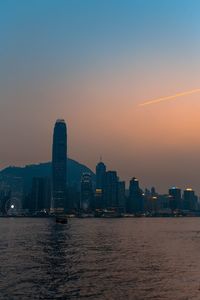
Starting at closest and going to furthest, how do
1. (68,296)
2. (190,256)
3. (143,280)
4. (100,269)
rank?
(68,296) → (143,280) → (100,269) → (190,256)

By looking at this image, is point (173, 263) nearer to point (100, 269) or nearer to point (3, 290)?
point (100, 269)

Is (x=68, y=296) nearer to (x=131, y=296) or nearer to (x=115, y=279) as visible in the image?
(x=131, y=296)

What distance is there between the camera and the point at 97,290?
2048 inches

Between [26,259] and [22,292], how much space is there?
32.3 meters

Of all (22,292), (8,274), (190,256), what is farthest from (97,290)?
(190,256)

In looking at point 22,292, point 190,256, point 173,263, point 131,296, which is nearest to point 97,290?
point 131,296

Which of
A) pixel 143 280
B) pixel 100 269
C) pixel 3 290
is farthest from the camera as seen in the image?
pixel 100 269

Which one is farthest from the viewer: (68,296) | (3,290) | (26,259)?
(26,259)

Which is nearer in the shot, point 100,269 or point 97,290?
point 97,290

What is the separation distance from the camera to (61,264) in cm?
7600

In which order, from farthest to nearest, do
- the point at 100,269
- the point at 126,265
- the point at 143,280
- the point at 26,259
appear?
the point at 26,259 < the point at 126,265 < the point at 100,269 < the point at 143,280

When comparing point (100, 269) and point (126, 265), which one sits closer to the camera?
point (100, 269)

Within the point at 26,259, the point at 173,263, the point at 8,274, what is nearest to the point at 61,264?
the point at 26,259

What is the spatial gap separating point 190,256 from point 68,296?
48.1 metres
